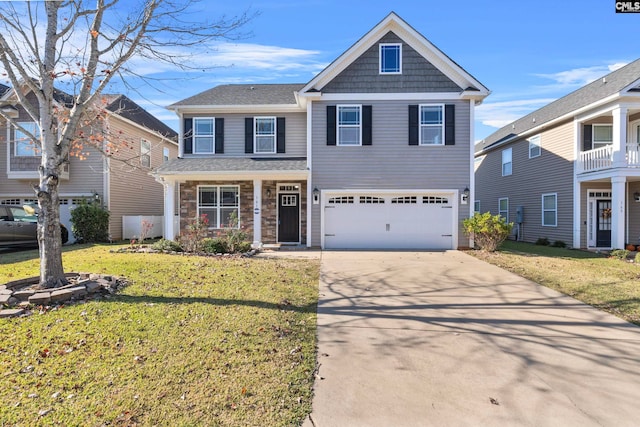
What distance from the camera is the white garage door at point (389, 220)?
14.3 m

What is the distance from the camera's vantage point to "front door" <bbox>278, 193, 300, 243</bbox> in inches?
604

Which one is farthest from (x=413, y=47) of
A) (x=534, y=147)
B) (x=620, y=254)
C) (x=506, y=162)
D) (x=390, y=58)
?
(x=506, y=162)

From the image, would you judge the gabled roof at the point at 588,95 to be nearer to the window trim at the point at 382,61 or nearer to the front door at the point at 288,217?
the window trim at the point at 382,61

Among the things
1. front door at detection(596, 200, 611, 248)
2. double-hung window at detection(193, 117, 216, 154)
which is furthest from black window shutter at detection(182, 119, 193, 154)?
front door at detection(596, 200, 611, 248)

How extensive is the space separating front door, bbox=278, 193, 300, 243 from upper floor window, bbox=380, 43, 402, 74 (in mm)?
5900

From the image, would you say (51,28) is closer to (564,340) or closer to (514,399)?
(514,399)

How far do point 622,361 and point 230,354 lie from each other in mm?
4397

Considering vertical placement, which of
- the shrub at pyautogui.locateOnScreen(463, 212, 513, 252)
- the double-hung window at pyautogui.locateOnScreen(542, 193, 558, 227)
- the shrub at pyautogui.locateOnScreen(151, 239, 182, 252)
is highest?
the double-hung window at pyautogui.locateOnScreen(542, 193, 558, 227)

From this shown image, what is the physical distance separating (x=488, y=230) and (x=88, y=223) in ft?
50.1

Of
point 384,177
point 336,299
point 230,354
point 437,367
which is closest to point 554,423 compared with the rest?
point 437,367

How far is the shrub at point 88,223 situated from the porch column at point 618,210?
63.7 feet

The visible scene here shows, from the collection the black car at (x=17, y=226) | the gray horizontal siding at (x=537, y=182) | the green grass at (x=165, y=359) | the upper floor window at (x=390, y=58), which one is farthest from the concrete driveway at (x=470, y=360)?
the black car at (x=17, y=226)

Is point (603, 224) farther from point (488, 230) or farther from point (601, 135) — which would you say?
point (488, 230)

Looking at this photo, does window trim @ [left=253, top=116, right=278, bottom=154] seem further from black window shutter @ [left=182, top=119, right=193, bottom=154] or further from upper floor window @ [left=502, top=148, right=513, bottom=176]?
upper floor window @ [left=502, top=148, right=513, bottom=176]
